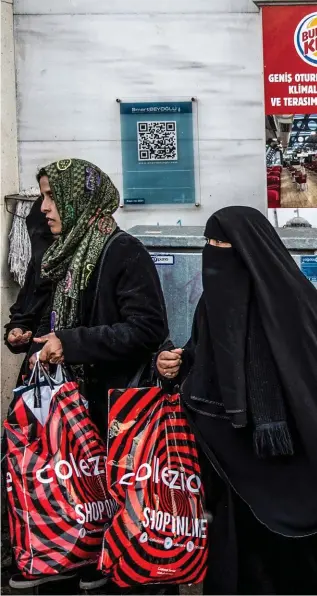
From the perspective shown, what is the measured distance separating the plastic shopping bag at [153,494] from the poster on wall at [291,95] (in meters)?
2.31

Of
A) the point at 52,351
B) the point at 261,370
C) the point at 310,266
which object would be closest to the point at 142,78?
the point at 310,266

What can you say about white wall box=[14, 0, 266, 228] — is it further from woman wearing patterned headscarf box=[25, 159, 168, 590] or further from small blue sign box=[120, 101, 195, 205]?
woman wearing patterned headscarf box=[25, 159, 168, 590]

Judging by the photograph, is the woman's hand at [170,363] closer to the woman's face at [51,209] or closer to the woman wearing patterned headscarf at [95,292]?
the woman wearing patterned headscarf at [95,292]

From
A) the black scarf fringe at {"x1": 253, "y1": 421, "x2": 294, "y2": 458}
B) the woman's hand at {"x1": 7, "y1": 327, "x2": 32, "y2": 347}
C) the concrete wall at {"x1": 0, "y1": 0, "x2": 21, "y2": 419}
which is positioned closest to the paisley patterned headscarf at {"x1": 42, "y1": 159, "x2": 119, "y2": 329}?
the woman's hand at {"x1": 7, "y1": 327, "x2": 32, "y2": 347}

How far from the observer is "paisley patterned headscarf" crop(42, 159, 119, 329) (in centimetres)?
368

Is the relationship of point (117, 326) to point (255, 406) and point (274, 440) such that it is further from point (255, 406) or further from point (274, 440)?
point (274, 440)

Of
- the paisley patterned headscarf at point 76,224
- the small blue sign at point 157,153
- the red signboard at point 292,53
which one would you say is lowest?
the paisley patterned headscarf at point 76,224

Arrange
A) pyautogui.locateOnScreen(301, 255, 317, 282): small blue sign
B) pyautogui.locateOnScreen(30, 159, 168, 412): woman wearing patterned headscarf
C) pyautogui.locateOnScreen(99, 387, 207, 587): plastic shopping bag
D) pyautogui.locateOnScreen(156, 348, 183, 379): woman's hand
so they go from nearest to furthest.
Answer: pyautogui.locateOnScreen(99, 387, 207, 587): plastic shopping bag → pyautogui.locateOnScreen(156, 348, 183, 379): woman's hand → pyautogui.locateOnScreen(30, 159, 168, 412): woman wearing patterned headscarf → pyautogui.locateOnScreen(301, 255, 317, 282): small blue sign

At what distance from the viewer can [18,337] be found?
399 centimetres

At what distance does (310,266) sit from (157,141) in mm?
1536

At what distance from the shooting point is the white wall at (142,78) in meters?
5.33

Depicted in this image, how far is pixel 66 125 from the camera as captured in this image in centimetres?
545

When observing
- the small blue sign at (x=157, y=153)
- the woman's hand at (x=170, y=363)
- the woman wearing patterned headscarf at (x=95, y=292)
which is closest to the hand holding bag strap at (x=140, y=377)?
the woman wearing patterned headscarf at (x=95, y=292)

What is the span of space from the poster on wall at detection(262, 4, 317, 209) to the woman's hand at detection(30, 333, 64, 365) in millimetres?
2264
